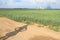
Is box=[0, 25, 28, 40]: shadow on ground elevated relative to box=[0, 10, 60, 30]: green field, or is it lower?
lower

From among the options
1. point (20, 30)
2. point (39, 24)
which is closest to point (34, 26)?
point (39, 24)

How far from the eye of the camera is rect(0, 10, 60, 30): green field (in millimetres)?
2207

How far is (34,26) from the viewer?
2191mm

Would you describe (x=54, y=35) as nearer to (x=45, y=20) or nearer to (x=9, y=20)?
(x=45, y=20)

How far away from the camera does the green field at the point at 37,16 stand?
2.21 metres

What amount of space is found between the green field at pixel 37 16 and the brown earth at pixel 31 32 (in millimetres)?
92

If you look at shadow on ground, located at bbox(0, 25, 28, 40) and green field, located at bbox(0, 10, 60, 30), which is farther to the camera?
green field, located at bbox(0, 10, 60, 30)

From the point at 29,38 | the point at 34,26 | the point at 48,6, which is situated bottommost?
the point at 29,38

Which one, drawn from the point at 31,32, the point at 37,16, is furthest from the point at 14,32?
the point at 37,16

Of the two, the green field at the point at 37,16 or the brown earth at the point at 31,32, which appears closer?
the brown earth at the point at 31,32

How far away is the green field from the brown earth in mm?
92

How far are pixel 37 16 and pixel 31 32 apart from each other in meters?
0.29

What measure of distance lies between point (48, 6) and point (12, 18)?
0.62m

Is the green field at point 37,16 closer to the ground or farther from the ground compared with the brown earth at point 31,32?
farther from the ground
